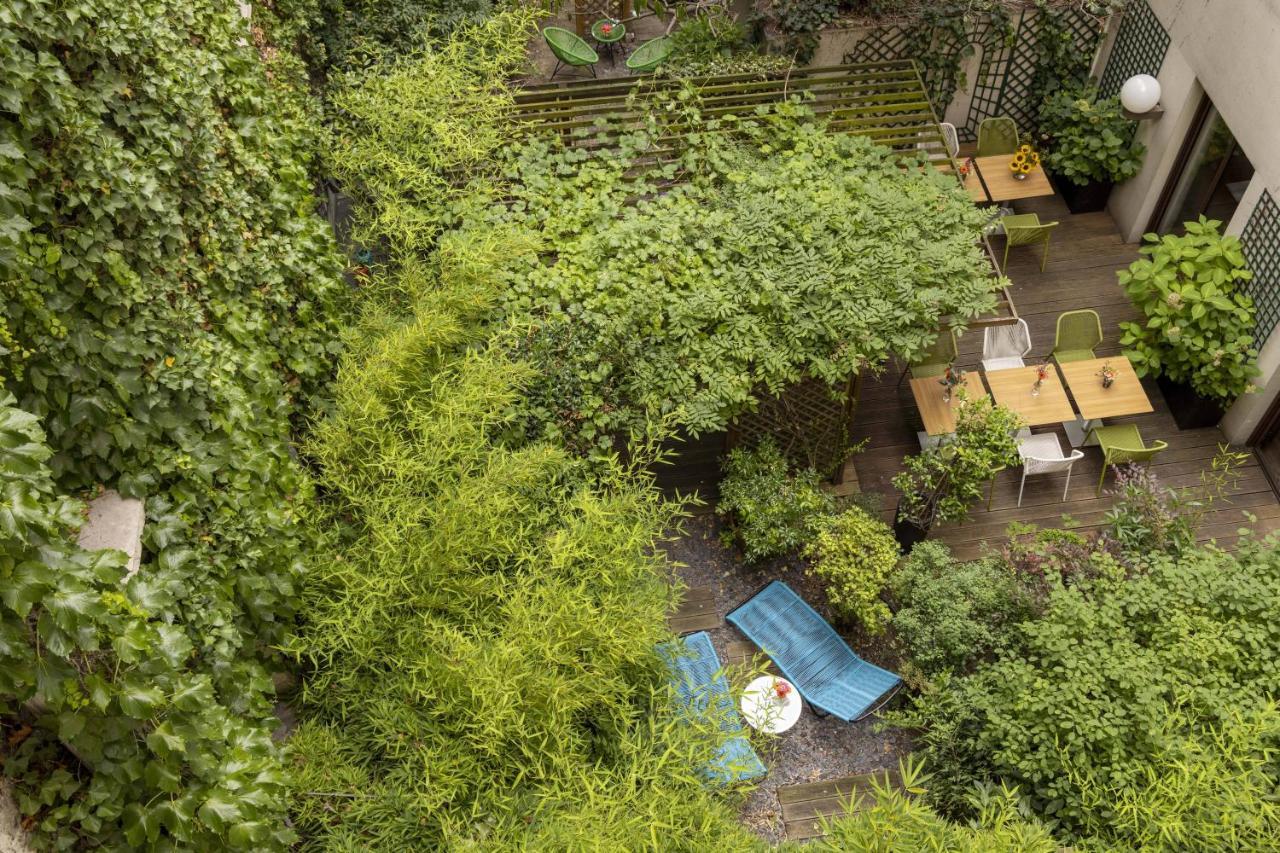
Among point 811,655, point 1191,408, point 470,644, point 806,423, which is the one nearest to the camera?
point 470,644

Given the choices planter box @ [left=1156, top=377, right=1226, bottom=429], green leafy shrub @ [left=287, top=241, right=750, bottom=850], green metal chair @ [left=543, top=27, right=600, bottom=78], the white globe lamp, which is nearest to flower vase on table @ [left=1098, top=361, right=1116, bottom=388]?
planter box @ [left=1156, top=377, right=1226, bottom=429]

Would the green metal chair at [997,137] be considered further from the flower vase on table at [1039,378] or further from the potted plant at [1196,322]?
the flower vase on table at [1039,378]

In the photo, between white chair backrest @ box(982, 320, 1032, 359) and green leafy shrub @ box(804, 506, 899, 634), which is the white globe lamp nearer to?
white chair backrest @ box(982, 320, 1032, 359)

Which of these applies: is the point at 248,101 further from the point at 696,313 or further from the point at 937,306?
the point at 937,306

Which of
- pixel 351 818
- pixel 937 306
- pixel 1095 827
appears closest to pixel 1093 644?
pixel 1095 827

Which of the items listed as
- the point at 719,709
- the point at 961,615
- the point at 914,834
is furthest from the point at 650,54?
the point at 914,834

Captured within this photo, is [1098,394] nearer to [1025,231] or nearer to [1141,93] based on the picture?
[1025,231]
